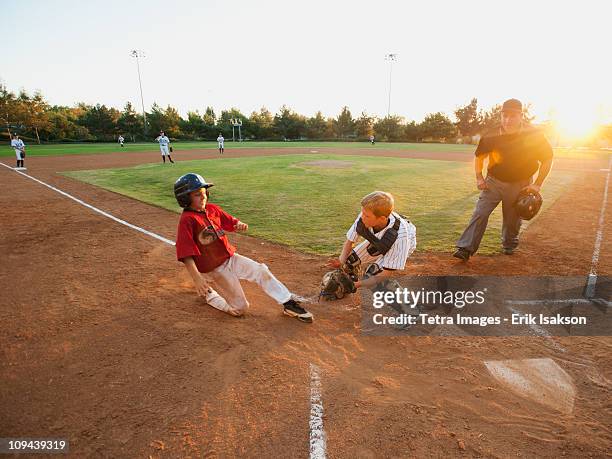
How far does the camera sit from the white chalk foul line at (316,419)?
226 cm

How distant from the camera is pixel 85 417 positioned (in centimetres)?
257

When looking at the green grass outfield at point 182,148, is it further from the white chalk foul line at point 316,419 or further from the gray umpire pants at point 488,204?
the white chalk foul line at point 316,419

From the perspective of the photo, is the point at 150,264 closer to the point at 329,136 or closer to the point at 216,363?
the point at 216,363

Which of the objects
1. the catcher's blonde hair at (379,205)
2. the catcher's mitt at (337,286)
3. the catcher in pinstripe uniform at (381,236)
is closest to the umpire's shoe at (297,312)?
the catcher's mitt at (337,286)

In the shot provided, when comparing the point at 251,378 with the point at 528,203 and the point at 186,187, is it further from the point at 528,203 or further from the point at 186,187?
the point at 528,203

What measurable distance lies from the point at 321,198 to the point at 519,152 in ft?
20.3

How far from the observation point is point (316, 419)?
8.21 ft

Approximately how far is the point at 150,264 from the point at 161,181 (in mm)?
10424

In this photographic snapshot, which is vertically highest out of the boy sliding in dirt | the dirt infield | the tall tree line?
the tall tree line

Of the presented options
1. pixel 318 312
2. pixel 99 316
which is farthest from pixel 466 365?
pixel 99 316

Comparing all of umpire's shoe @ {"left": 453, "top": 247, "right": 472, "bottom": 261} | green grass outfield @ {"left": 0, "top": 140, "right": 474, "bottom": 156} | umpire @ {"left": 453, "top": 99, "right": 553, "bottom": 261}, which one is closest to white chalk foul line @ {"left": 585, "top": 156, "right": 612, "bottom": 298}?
umpire @ {"left": 453, "top": 99, "right": 553, "bottom": 261}

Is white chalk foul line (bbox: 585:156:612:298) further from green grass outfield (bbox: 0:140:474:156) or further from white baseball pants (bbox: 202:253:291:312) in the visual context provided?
green grass outfield (bbox: 0:140:474:156)

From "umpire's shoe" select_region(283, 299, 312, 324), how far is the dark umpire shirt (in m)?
3.79

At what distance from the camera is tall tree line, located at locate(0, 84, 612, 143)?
60.6 meters
